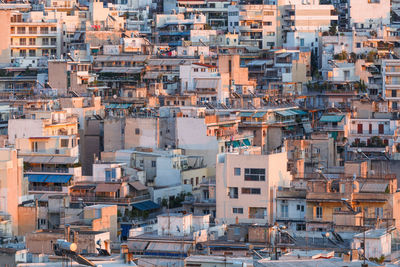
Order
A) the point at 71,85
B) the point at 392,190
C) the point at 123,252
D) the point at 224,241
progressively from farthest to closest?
the point at 71,85 < the point at 392,190 < the point at 224,241 < the point at 123,252

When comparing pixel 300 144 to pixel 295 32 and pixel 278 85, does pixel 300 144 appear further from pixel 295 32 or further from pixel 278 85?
pixel 295 32

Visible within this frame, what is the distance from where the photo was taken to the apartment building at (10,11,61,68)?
81500mm

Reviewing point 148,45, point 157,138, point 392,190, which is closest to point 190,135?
point 157,138

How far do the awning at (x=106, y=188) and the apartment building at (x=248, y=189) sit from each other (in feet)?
16.9

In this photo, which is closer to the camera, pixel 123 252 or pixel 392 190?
pixel 123 252

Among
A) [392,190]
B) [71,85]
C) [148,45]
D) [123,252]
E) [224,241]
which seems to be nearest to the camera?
[123,252]

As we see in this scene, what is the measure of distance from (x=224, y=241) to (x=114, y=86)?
34.2 m

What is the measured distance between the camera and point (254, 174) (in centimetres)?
4794

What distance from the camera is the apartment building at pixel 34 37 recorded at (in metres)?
81.5

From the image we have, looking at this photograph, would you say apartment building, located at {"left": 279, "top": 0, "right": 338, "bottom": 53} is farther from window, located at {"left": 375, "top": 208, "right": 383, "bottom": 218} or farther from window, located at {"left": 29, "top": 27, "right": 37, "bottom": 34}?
window, located at {"left": 375, "top": 208, "right": 383, "bottom": 218}

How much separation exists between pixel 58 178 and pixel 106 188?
2369 millimetres

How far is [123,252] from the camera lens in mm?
36656

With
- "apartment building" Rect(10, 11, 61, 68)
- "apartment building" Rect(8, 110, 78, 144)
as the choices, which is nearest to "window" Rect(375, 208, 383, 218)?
"apartment building" Rect(8, 110, 78, 144)

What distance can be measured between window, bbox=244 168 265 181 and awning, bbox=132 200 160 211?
5271 millimetres
